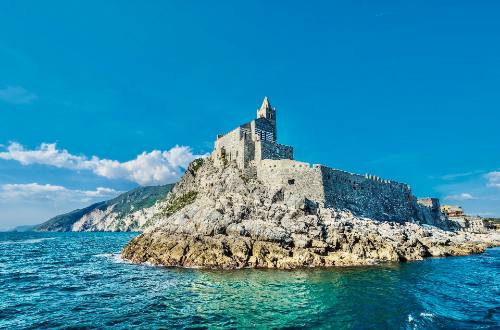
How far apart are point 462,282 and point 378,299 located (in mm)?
12133

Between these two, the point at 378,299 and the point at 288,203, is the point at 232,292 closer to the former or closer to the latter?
the point at 378,299

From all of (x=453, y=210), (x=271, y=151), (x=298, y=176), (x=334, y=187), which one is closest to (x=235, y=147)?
(x=271, y=151)

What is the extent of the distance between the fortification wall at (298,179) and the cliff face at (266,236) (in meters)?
1.11

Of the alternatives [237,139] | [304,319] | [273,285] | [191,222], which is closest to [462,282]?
[273,285]

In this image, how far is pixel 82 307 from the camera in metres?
22.9

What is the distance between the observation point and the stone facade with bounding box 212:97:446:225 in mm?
51500

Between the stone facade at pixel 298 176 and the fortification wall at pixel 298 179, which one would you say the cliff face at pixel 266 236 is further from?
the stone facade at pixel 298 176

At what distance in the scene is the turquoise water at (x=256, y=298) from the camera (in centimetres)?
1948

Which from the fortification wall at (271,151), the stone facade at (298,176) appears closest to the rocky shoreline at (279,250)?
the stone facade at (298,176)

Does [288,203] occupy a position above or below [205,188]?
below

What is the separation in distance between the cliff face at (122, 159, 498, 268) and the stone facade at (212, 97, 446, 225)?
192cm

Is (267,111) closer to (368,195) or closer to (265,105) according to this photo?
(265,105)

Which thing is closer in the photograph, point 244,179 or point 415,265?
point 415,265

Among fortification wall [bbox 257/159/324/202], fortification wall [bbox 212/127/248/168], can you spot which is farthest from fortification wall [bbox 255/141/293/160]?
fortification wall [bbox 257/159/324/202]
